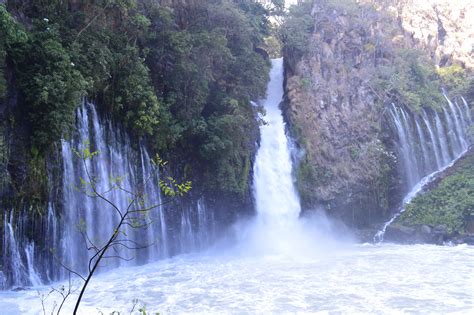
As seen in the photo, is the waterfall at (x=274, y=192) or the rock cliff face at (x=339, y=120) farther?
the rock cliff face at (x=339, y=120)

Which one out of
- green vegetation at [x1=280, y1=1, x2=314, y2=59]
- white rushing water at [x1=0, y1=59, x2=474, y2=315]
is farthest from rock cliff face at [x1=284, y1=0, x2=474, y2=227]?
white rushing water at [x1=0, y1=59, x2=474, y2=315]

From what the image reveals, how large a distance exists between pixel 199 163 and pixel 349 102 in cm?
1057

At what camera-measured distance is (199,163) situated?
19.4 m

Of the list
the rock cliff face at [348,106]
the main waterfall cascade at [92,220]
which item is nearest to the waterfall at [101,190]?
the main waterfall cascade at [92,220]

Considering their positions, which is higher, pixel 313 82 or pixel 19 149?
pixel 313 82

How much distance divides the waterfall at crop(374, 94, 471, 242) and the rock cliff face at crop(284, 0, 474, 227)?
31.2 inches

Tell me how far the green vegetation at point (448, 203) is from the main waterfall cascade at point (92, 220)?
10.8m

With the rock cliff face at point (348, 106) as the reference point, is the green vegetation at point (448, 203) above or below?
below

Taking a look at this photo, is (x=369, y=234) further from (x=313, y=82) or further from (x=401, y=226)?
(x=313, y=82)

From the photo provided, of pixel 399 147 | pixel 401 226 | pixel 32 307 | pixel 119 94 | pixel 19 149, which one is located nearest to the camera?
pixel 32 307

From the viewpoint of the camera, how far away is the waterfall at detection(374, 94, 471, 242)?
81.0ft

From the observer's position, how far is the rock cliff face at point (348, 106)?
23.0 metres

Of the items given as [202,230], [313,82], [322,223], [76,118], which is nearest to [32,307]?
[76,118]

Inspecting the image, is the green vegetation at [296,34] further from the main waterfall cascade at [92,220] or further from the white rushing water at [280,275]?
the main waterfall cascade at [92,220]
